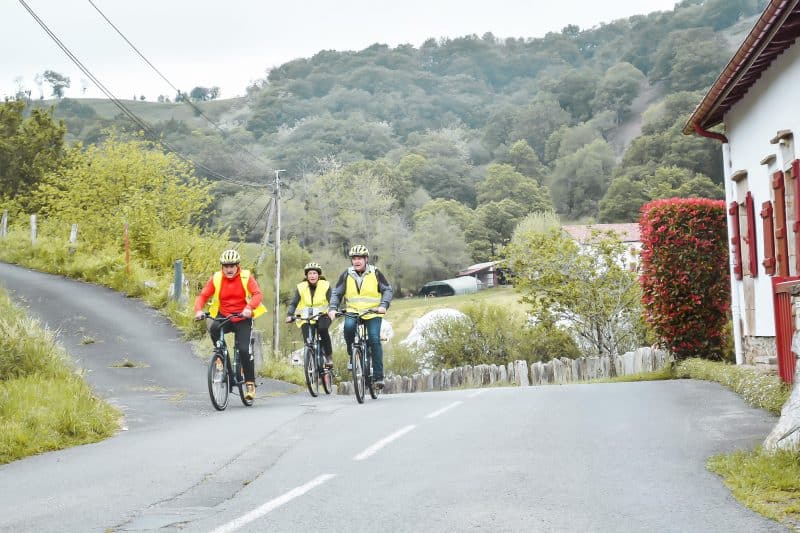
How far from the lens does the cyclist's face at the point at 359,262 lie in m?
15.1

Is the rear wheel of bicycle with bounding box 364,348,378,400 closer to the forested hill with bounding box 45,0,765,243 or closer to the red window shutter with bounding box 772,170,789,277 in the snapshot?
the red window shutter with bounding box 772,170,789,277

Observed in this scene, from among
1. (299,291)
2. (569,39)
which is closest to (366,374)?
(299,291)

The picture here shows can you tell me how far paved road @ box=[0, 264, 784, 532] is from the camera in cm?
636

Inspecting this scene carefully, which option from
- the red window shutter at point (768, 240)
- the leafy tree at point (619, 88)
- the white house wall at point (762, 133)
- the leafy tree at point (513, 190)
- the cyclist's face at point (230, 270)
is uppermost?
the leafy tree at point (619, 88)

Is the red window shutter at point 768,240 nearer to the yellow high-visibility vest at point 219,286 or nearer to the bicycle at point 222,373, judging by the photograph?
the yellow high-visibility vest at point 219,286

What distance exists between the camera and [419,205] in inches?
4811

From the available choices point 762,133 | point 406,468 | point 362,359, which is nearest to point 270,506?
point 406,468

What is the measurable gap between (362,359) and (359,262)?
4.62 ft

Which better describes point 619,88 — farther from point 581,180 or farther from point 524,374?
point 524,374

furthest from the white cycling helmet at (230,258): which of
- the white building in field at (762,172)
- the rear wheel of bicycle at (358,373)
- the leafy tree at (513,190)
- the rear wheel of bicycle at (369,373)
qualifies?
the leafy tree at (513,190)

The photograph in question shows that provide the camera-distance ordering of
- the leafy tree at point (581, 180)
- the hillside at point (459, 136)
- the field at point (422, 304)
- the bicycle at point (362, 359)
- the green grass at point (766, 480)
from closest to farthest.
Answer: the green grass at point (766, 480) < the bicycle at point (362, 359) < the field at point (422, 304) < the hillside at point (459, 136) < the leafy tree at point (581, 180)

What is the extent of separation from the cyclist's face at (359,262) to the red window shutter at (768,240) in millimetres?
6918

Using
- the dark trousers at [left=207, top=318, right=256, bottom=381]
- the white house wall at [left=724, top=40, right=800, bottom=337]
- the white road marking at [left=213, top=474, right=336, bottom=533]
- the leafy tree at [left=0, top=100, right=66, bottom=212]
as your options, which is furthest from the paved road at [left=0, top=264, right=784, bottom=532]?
the leafy tree at [left=0, top=100, right=66, bottom=212]

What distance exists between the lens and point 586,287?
113 ft
